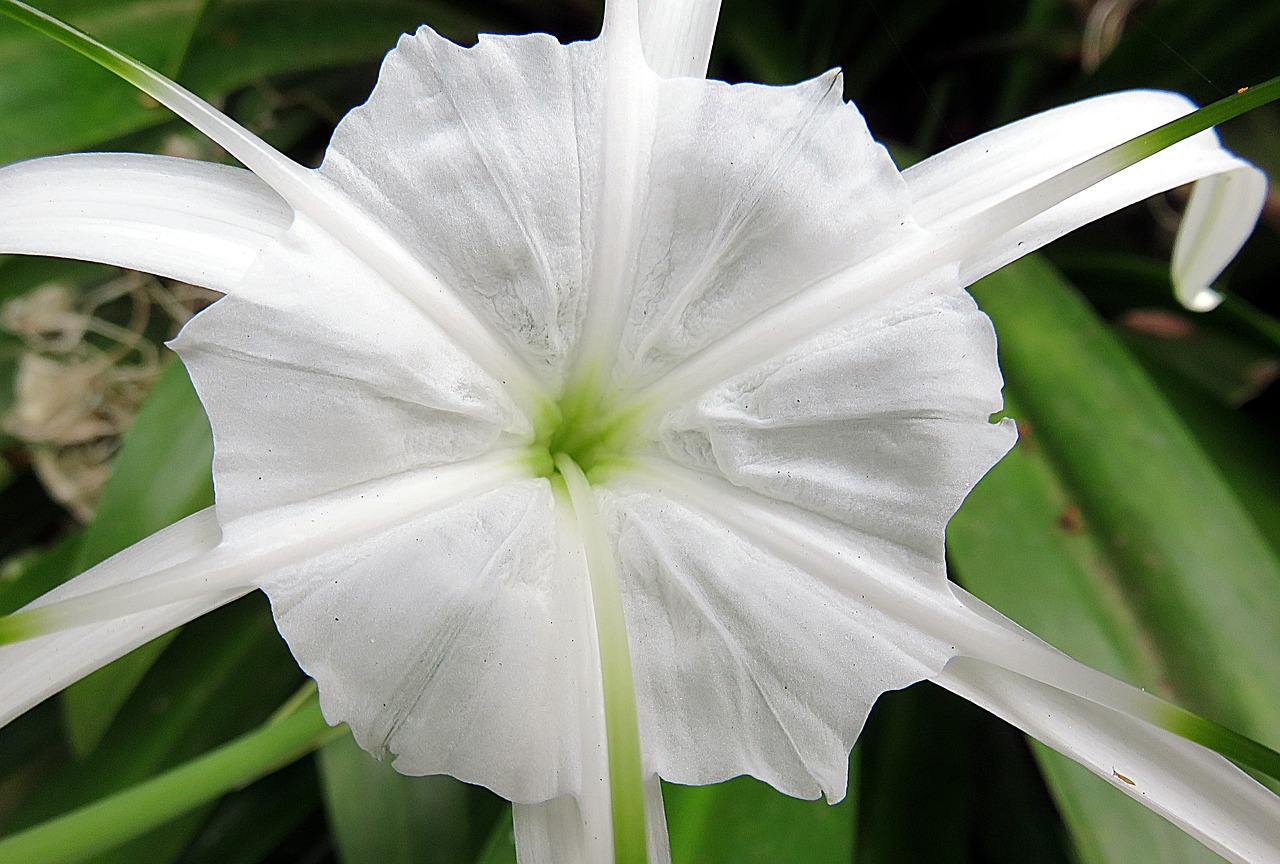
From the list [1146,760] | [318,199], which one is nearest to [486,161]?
[318,199]

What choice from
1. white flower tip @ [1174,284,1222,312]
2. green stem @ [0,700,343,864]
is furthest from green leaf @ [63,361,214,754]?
white flower tip @ [1174,284,1222,312]

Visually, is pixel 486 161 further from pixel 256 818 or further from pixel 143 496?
pixel 256 818

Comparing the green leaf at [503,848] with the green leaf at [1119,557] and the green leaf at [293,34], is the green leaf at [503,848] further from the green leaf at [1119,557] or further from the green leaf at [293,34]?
the green leaf at [293,34]

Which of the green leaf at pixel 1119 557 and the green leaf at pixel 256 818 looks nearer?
the green leaf at pixel 1119 557

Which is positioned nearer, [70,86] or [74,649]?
[74,649]

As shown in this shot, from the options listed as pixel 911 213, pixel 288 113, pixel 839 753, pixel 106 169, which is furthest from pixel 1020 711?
pixel 288 113

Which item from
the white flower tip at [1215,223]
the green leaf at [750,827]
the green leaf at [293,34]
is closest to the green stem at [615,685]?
the green leaf at [750,827]

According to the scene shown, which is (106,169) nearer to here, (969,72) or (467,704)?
(467,704)
